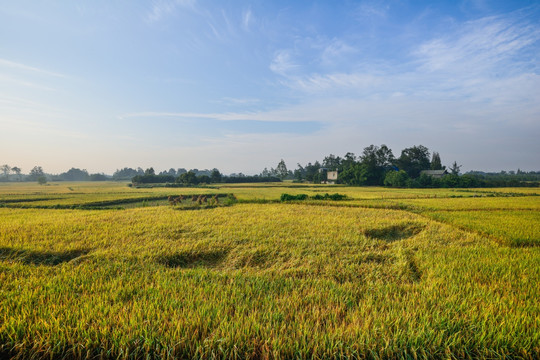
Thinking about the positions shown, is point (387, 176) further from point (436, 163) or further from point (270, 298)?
point (270, 298)

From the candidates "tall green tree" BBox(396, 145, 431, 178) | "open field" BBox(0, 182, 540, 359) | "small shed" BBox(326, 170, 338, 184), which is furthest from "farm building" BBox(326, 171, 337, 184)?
"open field" BBox(0, 182, 540, 359)

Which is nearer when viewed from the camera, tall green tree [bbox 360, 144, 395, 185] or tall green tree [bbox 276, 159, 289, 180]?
tall green tree [bbox 360, 144, 395, 185]

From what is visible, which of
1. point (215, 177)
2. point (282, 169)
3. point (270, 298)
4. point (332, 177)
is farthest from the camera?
point (282, 169)

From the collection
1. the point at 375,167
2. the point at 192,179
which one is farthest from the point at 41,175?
the point at 375,167

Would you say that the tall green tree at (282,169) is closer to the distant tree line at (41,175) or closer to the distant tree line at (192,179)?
the distant tree line at (192,179)

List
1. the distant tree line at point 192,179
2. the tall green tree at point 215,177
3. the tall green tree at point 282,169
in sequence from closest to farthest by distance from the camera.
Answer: the distant tree line at point 192,179 → the tall green tree at point 215,177 → the tall green tree at point 282,169

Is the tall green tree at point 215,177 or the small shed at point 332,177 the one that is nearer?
the tall green tree at point 215,177

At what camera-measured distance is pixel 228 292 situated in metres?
3.88

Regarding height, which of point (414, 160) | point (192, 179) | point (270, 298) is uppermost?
point (414, 160)

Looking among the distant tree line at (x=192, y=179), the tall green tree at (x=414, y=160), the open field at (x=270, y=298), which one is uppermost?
the tall green tree at (x=414, y=160)

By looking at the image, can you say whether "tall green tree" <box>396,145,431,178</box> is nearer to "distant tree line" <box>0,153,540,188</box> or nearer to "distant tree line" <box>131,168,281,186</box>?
"distant tree line" <box>0,153,540,188</box>

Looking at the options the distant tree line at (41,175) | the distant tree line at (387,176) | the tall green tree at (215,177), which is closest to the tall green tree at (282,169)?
the distant tree line at (387,176)

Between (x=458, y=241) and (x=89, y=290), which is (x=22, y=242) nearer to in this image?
(x=89, y=290)

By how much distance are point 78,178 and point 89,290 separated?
591 ft
